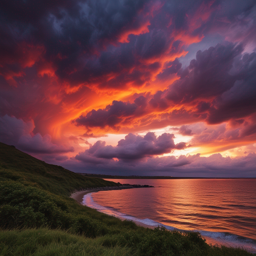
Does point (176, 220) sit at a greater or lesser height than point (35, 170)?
lesser

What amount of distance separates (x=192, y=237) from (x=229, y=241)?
1154 centimetres

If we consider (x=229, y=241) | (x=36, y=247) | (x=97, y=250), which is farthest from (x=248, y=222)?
(x=36, y=247)

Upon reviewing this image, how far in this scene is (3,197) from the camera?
12.5 m

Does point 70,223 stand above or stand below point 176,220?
above

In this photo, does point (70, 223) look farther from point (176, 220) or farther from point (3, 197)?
point (176, 220)

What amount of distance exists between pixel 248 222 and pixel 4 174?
4074 centimetres

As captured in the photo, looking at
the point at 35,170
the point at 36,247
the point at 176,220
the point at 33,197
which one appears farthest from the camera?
the point at 35,170

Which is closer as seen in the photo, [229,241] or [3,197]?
[3,197]

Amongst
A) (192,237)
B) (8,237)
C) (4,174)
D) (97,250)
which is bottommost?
(192,237)

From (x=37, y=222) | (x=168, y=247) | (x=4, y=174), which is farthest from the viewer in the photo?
(x=4, y=174)

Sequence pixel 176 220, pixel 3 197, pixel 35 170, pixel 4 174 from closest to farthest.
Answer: pixel 3 197
pixel 4 174
pixel 176 220
pixel 35 170

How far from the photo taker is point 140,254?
7.82 metres

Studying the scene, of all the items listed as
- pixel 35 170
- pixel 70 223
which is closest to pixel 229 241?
pixel 70 223

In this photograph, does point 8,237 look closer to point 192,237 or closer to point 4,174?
point 192,237
